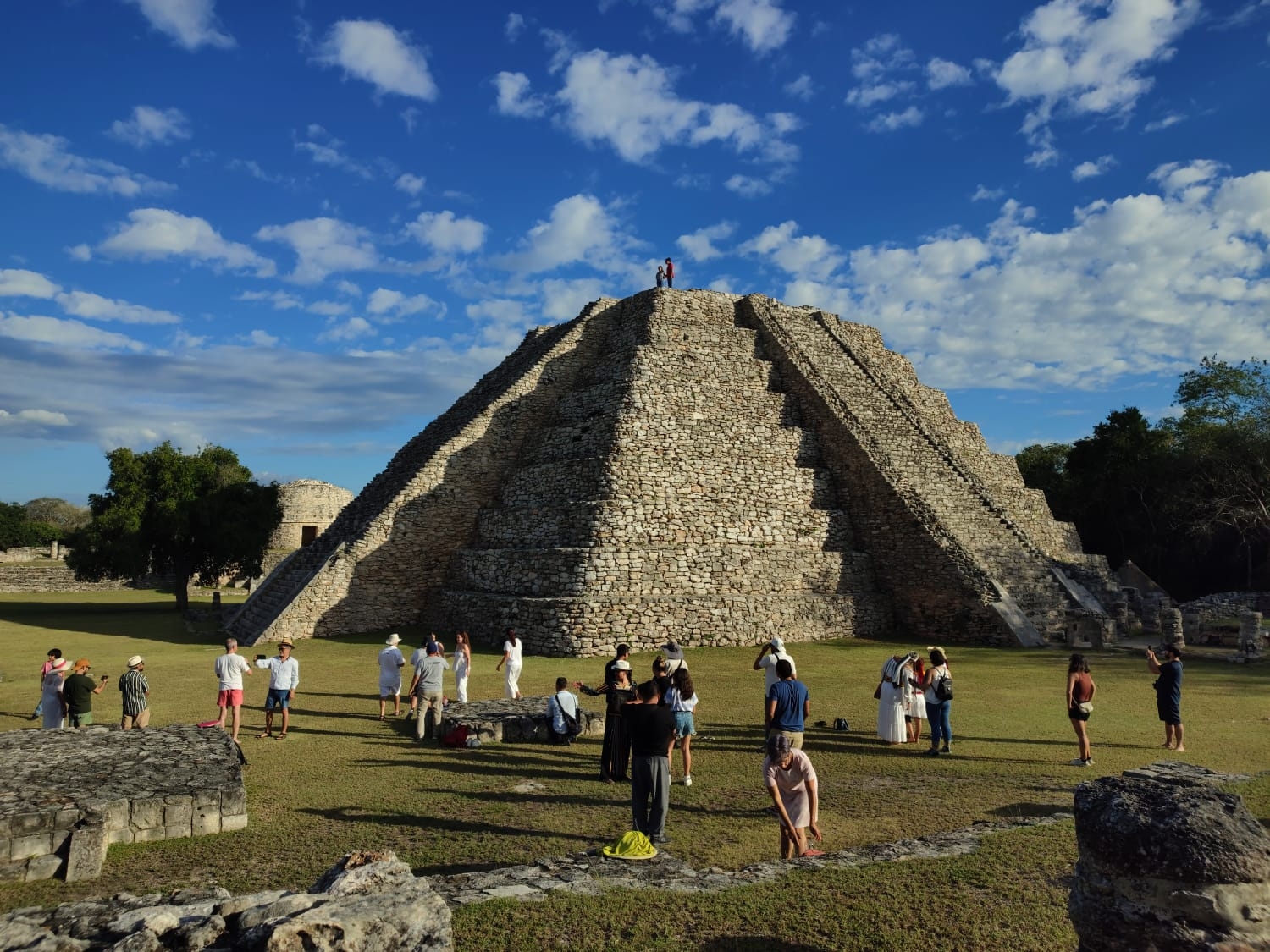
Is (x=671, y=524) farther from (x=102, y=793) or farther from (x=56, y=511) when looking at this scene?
(x=56, y=511)

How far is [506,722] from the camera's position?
1090cm

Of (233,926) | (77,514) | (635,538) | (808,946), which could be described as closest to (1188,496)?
(635,538)

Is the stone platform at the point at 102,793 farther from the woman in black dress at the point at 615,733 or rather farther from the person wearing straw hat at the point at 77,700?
the woman in black dress at the point at 615,733

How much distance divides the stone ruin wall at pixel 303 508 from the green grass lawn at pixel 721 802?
2924cm

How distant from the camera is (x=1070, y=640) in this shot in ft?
66.8

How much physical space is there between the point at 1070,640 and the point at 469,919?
19859 mm

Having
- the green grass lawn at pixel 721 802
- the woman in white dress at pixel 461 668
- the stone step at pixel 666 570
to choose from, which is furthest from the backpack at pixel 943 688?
the stone step at pixel 666 570

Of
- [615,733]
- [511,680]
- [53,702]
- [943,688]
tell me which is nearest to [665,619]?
[511,680]

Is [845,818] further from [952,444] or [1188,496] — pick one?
[1188,496]

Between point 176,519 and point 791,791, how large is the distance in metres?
29.8

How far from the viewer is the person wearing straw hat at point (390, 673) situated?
40.7 feet

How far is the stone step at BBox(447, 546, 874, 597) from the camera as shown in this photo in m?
19.6

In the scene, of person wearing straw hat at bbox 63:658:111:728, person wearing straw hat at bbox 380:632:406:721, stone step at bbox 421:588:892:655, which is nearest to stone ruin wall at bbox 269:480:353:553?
stone step at bbox 421:588:892:655

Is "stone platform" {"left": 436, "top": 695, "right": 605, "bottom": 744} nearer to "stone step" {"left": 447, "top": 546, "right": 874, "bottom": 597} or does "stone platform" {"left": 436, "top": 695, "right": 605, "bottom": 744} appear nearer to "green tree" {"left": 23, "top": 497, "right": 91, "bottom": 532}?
"stone step" {"left": 447, "top": 546, "right": 874, "bottom": 597}
